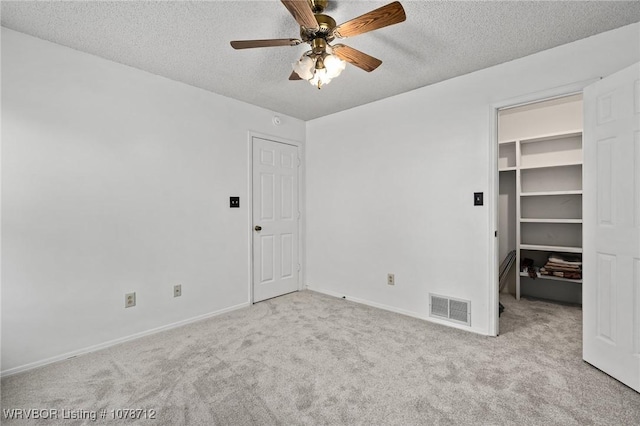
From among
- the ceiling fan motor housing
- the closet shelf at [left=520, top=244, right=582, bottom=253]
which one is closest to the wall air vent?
the closet shelf at [left=520, top=244, right=582, bottom=253]

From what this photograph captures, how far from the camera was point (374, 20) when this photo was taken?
5.05 ft

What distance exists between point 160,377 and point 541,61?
3.72 meters

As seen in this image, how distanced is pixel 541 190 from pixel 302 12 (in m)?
3.71

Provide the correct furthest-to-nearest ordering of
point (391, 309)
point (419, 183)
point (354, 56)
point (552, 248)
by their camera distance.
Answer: point (552, 248) → point (391, 309) → point (419, 183) → point (354, 56)

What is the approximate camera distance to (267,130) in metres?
3.69

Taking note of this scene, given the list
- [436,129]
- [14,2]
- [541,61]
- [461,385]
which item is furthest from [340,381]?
[14,2]

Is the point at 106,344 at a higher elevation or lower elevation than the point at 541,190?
lower

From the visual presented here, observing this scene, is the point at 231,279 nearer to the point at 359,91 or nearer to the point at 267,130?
the point at 267,130

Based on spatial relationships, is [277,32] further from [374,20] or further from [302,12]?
[374,20]

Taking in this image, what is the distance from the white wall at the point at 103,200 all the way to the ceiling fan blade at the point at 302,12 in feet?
6.15

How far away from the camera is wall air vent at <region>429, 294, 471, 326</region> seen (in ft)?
9.05

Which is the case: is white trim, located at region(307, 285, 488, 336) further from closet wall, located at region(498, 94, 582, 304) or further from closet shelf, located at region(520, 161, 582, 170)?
closet shelf, located at region(520, 161, 582, 170)

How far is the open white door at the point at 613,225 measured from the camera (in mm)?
1835

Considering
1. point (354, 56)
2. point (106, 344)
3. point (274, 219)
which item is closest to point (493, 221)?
point (354, 56)
